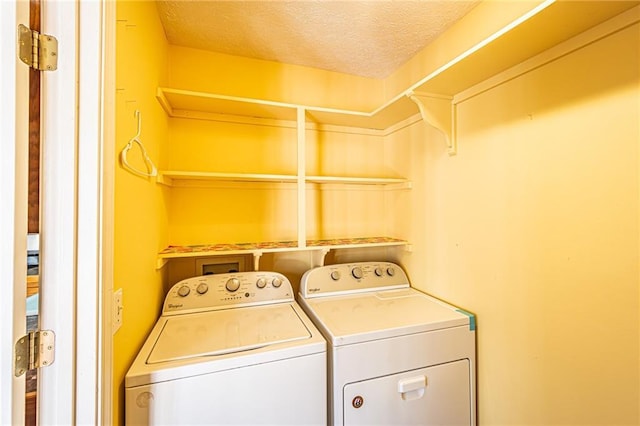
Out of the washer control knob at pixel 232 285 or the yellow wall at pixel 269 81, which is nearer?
the washer control knob at pixel 232 285

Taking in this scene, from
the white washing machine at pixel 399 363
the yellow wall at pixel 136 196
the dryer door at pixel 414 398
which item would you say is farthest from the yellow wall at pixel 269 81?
the dryer door at pixel 414 398

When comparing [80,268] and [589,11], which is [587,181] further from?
[80,268]

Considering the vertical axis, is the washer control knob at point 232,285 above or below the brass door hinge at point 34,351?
below

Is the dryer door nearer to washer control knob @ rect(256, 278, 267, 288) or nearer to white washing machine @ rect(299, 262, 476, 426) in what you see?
white washing machine @ rect(299, 262, 476, 426)

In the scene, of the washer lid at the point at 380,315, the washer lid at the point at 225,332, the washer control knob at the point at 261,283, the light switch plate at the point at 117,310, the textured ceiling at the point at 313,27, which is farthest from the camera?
the washer control knob at the point at 261,283

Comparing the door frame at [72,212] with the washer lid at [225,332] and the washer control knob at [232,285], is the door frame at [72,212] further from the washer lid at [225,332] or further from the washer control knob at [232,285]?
the washer control knob at [232,285]

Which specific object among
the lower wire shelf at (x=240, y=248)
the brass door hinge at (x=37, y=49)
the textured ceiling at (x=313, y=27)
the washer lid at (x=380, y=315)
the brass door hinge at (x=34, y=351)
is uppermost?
the textured ceiling at (x=313, y=27)

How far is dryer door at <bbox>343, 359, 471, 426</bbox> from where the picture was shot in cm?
111

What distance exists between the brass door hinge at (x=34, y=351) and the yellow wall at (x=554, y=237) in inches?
63.6

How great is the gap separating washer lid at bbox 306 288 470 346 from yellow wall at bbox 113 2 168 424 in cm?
77

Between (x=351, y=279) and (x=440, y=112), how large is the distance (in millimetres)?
1102

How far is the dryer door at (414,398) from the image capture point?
3.64 feet

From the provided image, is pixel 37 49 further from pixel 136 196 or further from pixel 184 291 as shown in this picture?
pixel 184 291

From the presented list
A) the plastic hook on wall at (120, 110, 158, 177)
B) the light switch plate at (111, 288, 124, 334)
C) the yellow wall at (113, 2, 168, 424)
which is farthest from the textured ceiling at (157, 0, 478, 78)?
the light switch plate at (111, 288, 124, 334)
